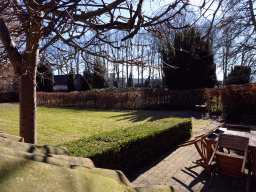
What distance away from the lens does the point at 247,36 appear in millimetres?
11297

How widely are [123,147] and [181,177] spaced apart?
1.54 m

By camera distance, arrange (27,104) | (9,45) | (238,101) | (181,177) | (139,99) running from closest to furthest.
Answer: (9,45), (27,104), (181,177), (238,101), (139,99)

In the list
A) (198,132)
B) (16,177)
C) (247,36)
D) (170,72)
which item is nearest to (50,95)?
(170,72)

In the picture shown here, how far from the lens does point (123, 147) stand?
4621mm

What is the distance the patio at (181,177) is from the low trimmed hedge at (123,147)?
320 millimetres

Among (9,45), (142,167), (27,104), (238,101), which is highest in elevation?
(9,45)

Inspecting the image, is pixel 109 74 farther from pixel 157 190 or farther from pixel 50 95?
pixel 50 95

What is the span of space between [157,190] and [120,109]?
61.4 ft

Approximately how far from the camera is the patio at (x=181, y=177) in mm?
3998

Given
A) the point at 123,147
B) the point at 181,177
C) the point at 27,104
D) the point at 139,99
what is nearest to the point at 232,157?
the point at 181,177

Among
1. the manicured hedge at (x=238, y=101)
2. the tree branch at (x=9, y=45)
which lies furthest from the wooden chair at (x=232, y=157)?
the manicured hedge at (x=238, y=101)

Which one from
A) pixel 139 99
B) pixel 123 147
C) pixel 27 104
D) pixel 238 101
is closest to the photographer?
pixel 27 104

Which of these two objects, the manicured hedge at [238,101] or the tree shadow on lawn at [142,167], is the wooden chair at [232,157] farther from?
the manicured hedge at [238,101]

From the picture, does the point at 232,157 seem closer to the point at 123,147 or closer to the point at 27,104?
the point at 123,147
